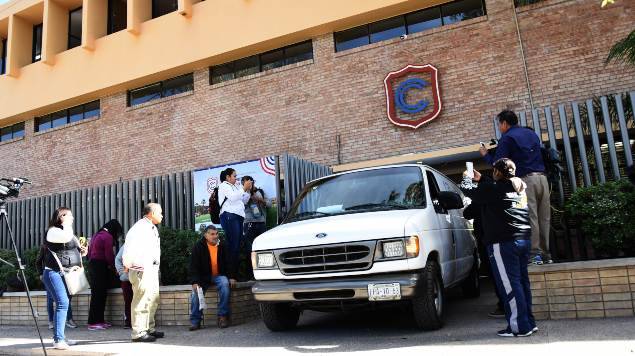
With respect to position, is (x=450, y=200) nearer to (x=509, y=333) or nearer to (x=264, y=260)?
(x=509, y=333)

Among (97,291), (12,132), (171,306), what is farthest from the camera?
(12,132)

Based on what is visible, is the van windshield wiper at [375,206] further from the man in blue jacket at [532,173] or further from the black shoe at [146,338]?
the black shoe at [146,338]

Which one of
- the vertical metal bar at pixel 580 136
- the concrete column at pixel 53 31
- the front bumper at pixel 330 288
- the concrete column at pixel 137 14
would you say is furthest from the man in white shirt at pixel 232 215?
the concrete column at pixel 53 31

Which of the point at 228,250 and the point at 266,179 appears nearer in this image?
Result: the point at 228,250

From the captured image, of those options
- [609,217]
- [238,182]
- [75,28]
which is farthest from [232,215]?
[75,28]

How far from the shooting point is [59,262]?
6195 millimetres

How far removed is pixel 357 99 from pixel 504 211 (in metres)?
7.63

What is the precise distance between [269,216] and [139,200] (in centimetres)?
331

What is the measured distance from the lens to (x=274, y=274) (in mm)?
5289

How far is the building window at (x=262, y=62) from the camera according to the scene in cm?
1310

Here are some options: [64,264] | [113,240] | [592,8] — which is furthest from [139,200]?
[592,8]

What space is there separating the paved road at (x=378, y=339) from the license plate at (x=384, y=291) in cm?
50

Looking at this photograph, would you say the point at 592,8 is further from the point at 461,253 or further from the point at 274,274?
the point at 274,274

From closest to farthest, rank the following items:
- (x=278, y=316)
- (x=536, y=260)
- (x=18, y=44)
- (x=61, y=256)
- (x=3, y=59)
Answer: (x=278, y=316) < (x=536, y=260) < (x=61, y=256) < (x=18, y=44) < (x=3, y=59)
